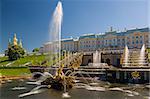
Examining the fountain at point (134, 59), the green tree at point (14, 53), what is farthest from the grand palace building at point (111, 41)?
the fountain at point (134, 59)

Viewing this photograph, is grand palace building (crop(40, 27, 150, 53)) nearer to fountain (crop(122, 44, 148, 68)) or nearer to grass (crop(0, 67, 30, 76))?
fountain (crop(122, 44, 148, 68))

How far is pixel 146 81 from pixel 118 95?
10381mm

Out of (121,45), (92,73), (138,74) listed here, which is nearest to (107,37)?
(121,45)

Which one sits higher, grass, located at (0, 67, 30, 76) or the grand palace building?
the grand palace building

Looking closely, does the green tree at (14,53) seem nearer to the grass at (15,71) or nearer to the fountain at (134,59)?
the grass at (15,71)

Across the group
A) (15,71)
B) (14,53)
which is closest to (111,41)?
(14,53)

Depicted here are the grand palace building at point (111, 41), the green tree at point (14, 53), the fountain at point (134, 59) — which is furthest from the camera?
the grand palace building at point (111, 41)

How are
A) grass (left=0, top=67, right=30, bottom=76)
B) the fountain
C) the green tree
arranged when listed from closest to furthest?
1. the fountain
2. grass (left=0, top=67, right=30, bottom=76)
3. the green tree

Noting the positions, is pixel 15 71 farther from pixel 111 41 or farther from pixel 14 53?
pixel 111 41

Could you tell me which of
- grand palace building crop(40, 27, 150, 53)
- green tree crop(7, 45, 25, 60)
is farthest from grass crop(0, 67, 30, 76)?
grand palace building crop(40, 27, 150, 53)

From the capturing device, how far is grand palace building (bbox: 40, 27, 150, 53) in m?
64.2

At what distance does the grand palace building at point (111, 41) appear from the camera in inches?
2527

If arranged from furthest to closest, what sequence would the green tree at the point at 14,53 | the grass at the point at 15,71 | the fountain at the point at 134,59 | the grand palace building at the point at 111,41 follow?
the grand palace building at the point at 111,41
the green tree at the point at 14,53
the grass at the point at 15,71
the fountain at the point at 134,59

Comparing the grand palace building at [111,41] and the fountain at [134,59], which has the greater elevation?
the grand palace building at [111,41]
